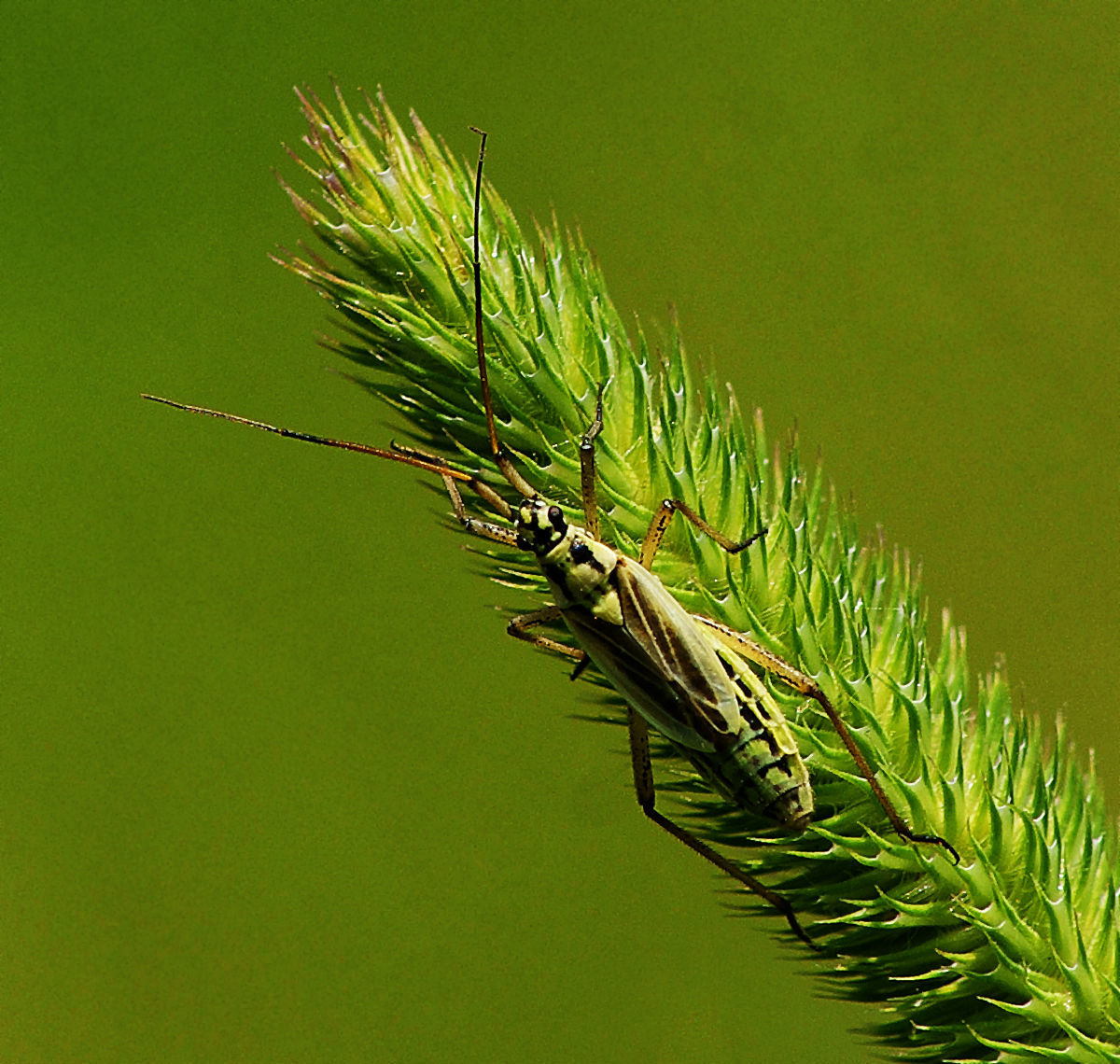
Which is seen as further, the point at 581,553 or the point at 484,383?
the point at 581,553

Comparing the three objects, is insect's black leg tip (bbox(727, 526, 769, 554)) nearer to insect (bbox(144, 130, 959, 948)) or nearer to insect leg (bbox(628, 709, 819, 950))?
insect (bbox(144, 130, 959, 948))

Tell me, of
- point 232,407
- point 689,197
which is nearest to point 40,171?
point 232,407

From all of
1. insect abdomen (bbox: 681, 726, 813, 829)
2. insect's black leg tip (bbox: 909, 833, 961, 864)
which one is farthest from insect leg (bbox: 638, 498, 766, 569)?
insect's black leg tip (bbox: 909, 833, 961, 864)

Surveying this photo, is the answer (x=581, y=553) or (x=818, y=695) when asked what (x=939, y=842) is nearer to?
(x=818, y=695)

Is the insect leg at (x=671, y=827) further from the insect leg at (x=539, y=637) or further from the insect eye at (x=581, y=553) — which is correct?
the insect eye at (x=581, y=553)

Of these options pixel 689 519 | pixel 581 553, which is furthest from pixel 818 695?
pixel 581 553

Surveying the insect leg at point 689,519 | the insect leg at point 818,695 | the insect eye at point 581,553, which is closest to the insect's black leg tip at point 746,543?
the insect leg at point 689,519

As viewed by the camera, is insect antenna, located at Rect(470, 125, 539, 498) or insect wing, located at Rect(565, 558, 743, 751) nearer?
insect antenna, located at Rect(470, 125, 539, 498)

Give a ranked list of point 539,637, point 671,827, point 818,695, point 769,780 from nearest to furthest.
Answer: point 769,780 < point 818,695 < point 671,827 < point 539,637
